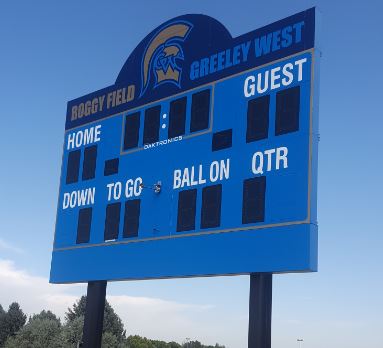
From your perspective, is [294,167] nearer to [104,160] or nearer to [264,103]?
[264,103]

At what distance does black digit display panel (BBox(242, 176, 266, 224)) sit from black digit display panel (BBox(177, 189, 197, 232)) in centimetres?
165

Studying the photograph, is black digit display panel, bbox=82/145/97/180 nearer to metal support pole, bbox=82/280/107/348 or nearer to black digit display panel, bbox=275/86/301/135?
metal support pole, bbox=82/280/107/348

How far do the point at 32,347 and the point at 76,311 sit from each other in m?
12.5

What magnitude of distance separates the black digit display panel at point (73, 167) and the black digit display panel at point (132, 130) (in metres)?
2.28

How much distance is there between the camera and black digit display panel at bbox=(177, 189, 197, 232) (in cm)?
1634

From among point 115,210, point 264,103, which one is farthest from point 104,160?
point 264,103

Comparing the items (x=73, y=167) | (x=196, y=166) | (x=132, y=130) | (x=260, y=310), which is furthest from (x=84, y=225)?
(x=260, y=310)

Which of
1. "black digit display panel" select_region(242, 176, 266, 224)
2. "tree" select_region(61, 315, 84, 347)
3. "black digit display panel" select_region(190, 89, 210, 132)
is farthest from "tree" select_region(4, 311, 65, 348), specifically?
"black digit display panel" select_region(242, 176, 266, 224)

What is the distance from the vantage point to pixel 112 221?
18641 mm

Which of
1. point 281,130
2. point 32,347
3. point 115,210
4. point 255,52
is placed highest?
point 255,52

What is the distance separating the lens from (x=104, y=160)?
19625 mm

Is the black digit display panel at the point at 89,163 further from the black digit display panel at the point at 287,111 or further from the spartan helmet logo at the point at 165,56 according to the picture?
the black digit display panel at the point at 287,111

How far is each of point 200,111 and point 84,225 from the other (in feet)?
17.4

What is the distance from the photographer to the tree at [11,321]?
59594 millimetres
